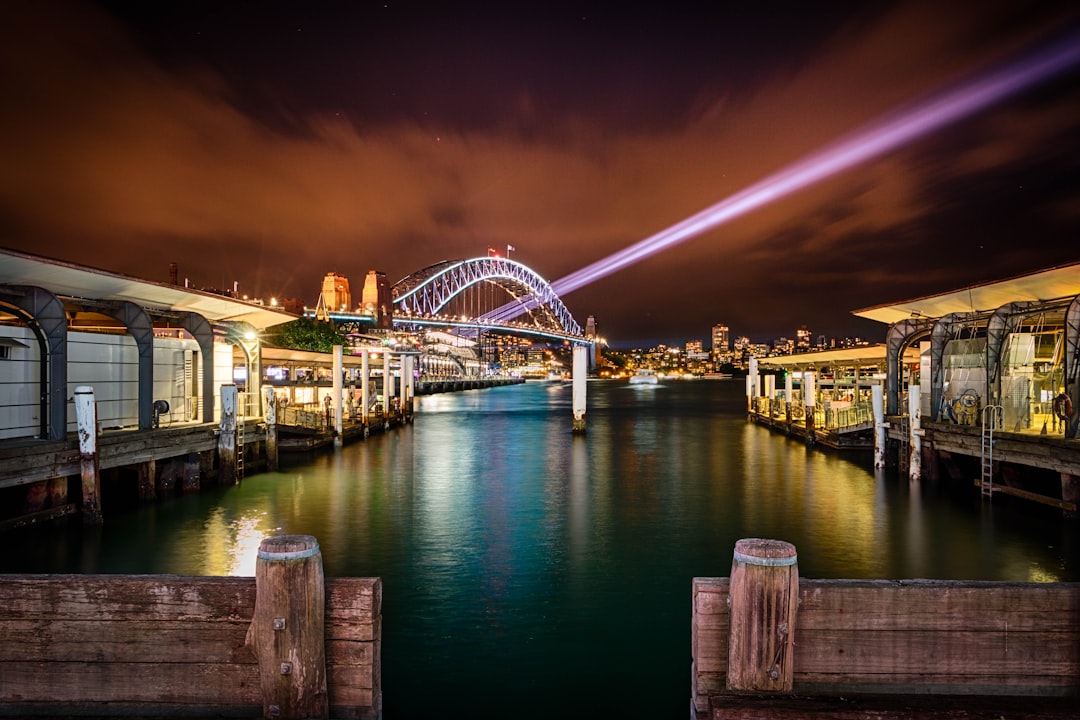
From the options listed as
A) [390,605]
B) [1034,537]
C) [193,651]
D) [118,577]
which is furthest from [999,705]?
[1034,537]

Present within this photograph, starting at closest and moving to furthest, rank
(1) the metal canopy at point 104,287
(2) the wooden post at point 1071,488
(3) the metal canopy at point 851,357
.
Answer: (2) the wooden post at point 1071,488, (1) the metal canopy at point 104,287, (3) the metal canopy at point 851,357

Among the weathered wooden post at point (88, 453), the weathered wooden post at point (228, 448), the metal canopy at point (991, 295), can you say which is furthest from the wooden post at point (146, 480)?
the metal canopy at point (991, 295)

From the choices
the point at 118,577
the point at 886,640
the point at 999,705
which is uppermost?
the point at 118,577

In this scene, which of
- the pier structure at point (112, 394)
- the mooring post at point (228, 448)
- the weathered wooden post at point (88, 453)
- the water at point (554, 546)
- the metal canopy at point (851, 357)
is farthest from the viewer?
the metal canopy at point (851, 357)

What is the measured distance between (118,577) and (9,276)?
1562cm

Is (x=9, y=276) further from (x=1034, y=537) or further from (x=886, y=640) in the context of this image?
(x=1034, y=537)

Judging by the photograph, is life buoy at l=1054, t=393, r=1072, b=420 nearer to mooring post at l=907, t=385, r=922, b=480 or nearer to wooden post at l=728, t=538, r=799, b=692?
mooring post at l=907, t=385, r=922, b=480

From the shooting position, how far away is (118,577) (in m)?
4.95

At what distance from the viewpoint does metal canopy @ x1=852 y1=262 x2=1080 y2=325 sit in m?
19.5

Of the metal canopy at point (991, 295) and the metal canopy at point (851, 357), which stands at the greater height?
the metal canopy at point (991, 295)

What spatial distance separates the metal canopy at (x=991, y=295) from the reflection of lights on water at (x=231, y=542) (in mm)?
21009

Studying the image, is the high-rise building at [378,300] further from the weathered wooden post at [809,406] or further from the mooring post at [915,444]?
the mooring post at [915,444]

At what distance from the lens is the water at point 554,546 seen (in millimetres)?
9023

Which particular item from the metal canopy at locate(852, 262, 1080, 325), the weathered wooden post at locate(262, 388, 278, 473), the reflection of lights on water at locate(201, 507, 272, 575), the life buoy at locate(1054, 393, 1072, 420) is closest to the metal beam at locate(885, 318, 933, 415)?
the metal canopy at locate(852, 262, 1080, 325)
